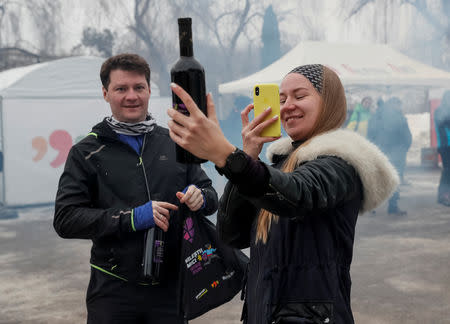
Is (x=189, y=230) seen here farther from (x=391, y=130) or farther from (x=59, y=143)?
(x=59, y=143)

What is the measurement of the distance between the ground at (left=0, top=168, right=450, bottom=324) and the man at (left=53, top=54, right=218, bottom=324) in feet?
6.79

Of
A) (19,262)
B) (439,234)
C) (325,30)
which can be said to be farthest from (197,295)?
(325,30)

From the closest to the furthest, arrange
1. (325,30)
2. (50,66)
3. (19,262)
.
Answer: (19,262) → (50,66) → (325,30)

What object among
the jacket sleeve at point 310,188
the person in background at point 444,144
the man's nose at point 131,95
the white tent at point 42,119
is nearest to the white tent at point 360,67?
the person in background at point 444,144

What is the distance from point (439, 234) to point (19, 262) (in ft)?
17.6

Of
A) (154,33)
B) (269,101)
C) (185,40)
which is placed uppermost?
(154,33)

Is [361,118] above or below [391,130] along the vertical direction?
above

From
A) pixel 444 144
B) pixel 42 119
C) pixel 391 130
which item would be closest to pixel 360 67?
pixel 391 130

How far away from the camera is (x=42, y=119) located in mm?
10359

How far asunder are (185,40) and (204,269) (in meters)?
1.16

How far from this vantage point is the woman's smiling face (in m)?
1.72

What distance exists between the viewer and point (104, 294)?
7.65 feet

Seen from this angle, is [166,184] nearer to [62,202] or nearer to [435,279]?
[62,202]

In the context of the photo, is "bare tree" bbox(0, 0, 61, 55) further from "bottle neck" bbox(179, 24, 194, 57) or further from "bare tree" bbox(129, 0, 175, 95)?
"bottle neck" bbox(179, 24, 194, 57)
